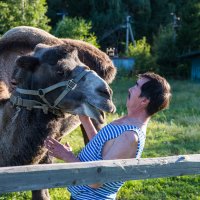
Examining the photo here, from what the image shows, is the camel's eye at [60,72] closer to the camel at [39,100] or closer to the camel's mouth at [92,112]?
the camel at [39,100]

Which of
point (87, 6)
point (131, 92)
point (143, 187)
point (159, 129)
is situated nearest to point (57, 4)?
point (87, 6)

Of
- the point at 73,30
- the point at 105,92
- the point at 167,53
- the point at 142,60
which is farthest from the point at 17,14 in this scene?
the point at 105,92

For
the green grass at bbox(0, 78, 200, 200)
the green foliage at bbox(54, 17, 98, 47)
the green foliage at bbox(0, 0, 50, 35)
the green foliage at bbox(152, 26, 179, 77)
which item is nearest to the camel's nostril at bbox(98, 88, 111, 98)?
the green grass at bbox(0, 78, 200, 200)

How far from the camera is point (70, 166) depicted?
295 cm

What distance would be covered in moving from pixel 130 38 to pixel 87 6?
241 inches

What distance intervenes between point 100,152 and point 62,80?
1.29 metres

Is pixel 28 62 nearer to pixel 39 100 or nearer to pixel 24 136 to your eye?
pixel 39 100

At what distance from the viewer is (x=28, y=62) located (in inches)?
187

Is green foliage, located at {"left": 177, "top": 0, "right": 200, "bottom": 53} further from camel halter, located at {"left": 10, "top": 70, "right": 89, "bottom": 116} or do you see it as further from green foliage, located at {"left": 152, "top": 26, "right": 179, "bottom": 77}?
camel halter, located at {"left": 10, "top": 70, "right": 89, "bottom": 116}

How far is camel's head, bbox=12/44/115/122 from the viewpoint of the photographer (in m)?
4.33

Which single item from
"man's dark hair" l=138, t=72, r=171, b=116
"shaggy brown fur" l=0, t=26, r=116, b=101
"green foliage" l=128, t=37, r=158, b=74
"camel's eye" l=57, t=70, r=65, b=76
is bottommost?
"green foliage" l=128, t=37, r=158, b=74

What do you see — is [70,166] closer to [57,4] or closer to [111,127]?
[111,127]

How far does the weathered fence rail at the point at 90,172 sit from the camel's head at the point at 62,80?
3.59 ft

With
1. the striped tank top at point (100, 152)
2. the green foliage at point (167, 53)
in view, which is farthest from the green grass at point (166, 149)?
the green foliage at point (167, 53)
